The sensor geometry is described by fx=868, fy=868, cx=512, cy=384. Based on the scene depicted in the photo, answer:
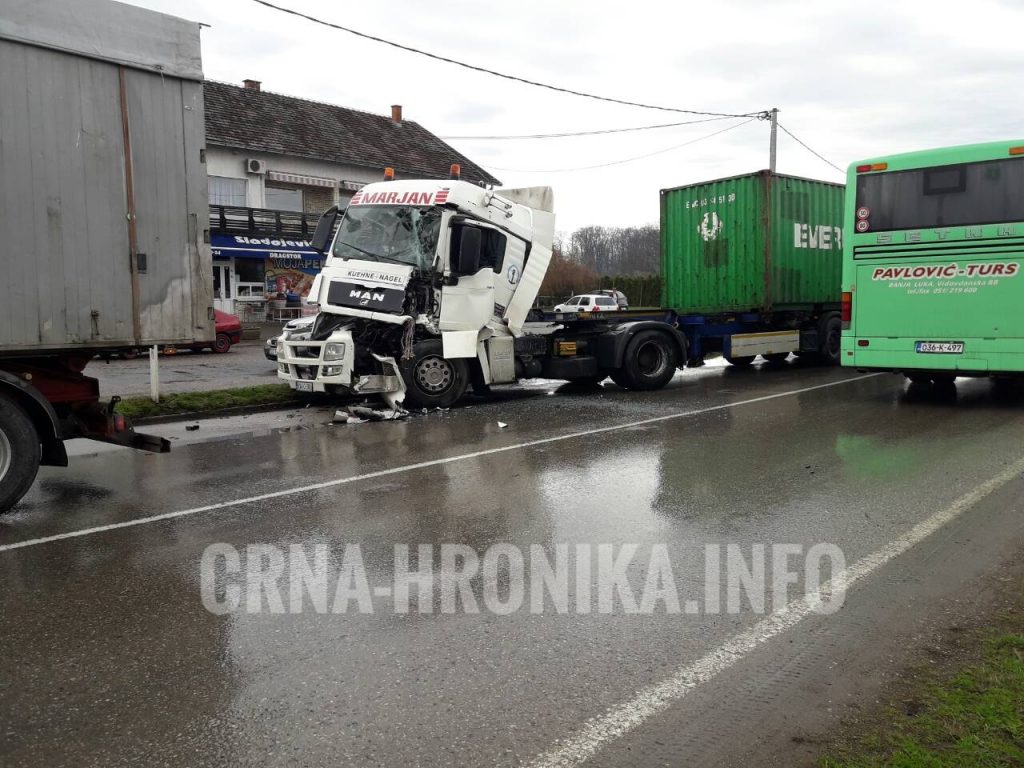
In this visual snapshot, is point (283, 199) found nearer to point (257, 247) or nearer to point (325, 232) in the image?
point (257, 247)

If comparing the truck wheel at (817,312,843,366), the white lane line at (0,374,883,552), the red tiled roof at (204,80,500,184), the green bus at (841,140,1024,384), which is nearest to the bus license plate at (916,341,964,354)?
the green bus at (841,140,1024,384)

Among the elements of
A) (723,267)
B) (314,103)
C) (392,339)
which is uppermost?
(314,103)

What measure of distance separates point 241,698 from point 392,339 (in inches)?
334

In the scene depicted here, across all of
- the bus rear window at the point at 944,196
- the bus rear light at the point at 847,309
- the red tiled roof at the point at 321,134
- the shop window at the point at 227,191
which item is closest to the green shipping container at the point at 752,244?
the bus rear light at the point at 847,309

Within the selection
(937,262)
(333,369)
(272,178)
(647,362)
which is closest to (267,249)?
(272,178)

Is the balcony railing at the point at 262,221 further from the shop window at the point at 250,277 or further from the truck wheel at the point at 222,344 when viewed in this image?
the truck wheel at the point at 222,344

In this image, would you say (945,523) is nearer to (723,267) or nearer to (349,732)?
(349,732)

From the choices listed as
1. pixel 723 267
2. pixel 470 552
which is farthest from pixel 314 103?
pixel 470 552

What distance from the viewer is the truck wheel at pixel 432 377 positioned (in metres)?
11.8

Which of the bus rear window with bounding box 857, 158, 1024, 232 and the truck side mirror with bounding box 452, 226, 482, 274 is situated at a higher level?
the bus rear window with bounding box 857, 158, 1024, 232

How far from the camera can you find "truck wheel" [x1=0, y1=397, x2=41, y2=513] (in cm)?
633

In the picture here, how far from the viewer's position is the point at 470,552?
5.35 meters

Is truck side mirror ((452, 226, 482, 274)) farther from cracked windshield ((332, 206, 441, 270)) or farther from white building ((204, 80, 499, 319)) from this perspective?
white building ((204, 80, 499, 319))

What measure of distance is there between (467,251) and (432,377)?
1791 mm
